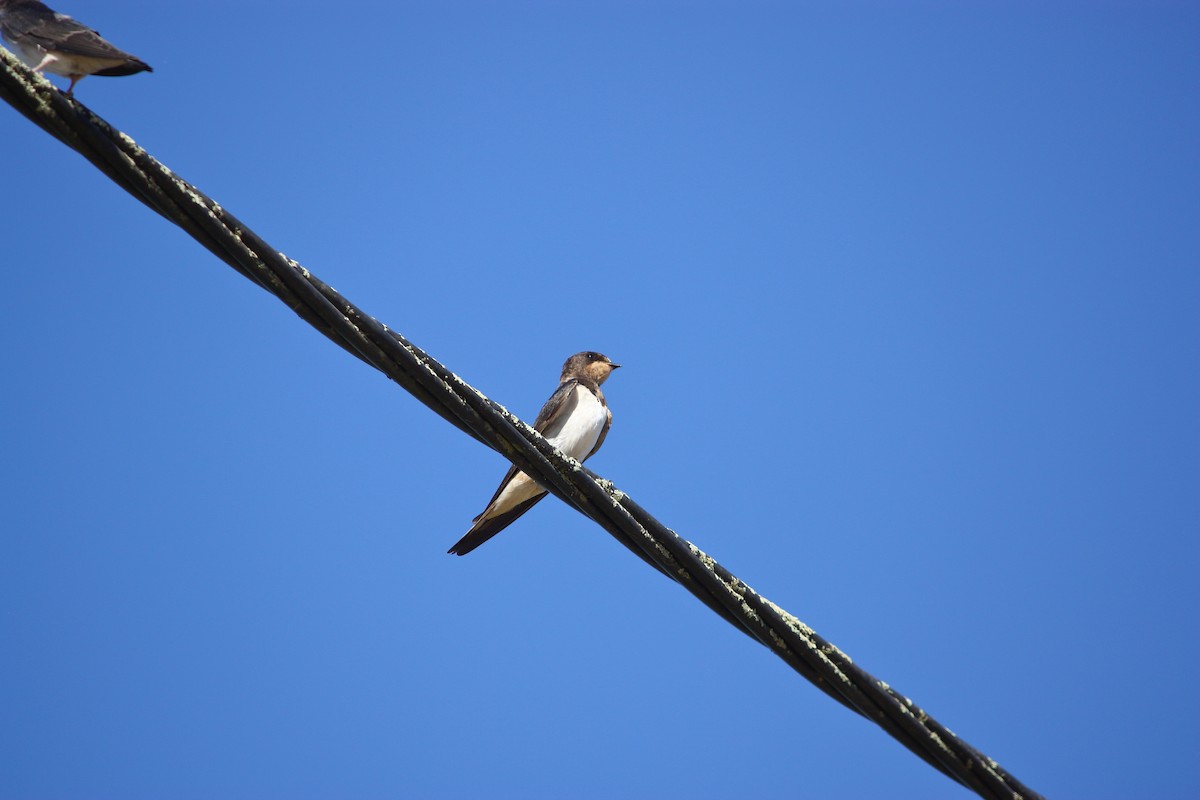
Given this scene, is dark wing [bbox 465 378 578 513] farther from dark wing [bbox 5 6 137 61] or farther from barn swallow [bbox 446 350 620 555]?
dark wing [bbox 5 6 137 61]

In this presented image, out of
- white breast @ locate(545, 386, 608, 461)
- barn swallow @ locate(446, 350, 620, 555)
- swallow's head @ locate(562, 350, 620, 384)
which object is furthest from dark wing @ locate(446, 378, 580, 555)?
swallow's head @ locate(562, 350, 620, 384)

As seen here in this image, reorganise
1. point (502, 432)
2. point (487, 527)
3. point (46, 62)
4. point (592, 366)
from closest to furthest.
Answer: point (502, 432)
point (46, 62)
point (487, 527)
point (592, 366)

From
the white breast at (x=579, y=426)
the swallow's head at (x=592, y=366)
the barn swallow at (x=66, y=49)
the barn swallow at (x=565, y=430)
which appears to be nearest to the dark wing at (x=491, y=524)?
the barn swallow at (x=565, y=430)

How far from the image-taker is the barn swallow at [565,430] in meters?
6.79

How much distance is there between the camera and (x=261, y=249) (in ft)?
8.69

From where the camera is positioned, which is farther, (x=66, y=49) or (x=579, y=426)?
(x=579, y=426)

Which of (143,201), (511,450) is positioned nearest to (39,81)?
(143,201)

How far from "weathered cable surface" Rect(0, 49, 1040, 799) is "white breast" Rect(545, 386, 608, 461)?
451cm

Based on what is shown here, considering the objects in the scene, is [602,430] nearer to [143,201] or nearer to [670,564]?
[670,564]

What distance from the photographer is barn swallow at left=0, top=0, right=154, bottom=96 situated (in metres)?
4.07

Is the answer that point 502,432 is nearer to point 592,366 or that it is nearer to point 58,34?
point 58,34

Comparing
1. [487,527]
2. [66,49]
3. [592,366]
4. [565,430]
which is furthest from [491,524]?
[66,49]

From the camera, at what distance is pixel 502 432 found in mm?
3059

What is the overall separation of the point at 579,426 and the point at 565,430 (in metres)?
0.11
